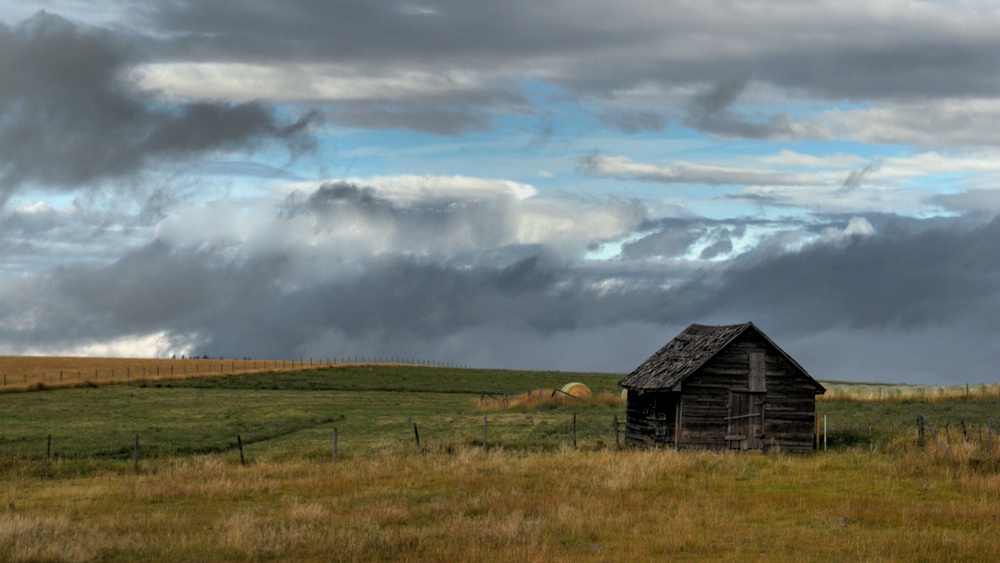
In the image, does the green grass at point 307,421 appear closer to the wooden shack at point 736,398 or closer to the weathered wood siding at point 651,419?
the weathered wood siding at point 651,419

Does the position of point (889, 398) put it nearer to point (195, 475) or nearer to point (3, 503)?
point (195, 475)

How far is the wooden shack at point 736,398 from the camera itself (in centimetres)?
4034

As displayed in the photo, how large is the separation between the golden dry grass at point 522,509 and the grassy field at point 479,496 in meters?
0.07

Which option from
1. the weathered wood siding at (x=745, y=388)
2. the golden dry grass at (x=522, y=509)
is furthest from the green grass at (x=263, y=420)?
the golden dry grass at (x=522, y=509)

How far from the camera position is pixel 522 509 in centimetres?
2406

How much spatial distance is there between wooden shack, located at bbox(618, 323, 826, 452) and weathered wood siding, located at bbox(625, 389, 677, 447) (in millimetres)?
43

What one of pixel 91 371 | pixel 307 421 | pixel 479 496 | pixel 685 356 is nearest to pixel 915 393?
pixel 685 356

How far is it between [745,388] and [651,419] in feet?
14.2

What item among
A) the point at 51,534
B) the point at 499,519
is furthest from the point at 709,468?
the point at 51,534

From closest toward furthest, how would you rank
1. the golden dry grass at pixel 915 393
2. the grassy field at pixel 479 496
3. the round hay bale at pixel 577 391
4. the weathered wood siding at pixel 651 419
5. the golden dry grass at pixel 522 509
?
1. the golden dry grass at pixel 522 509
2. the grassy field at pixel 479 496
3. the weathered wood siding at pixel 651 419
4. the round hay bale at pixel 577 391
5. the golden dry grass at pixel 915 393

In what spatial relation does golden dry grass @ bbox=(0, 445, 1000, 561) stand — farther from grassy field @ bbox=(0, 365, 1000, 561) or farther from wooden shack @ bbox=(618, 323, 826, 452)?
wooden shack @ bbox=(618, 323, 826, 452)

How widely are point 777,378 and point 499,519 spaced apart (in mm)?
22552

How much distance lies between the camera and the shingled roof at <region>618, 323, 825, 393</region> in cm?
4044

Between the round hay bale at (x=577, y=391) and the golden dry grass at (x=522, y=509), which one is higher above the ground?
the round hay bale at (x=577, y=391)
